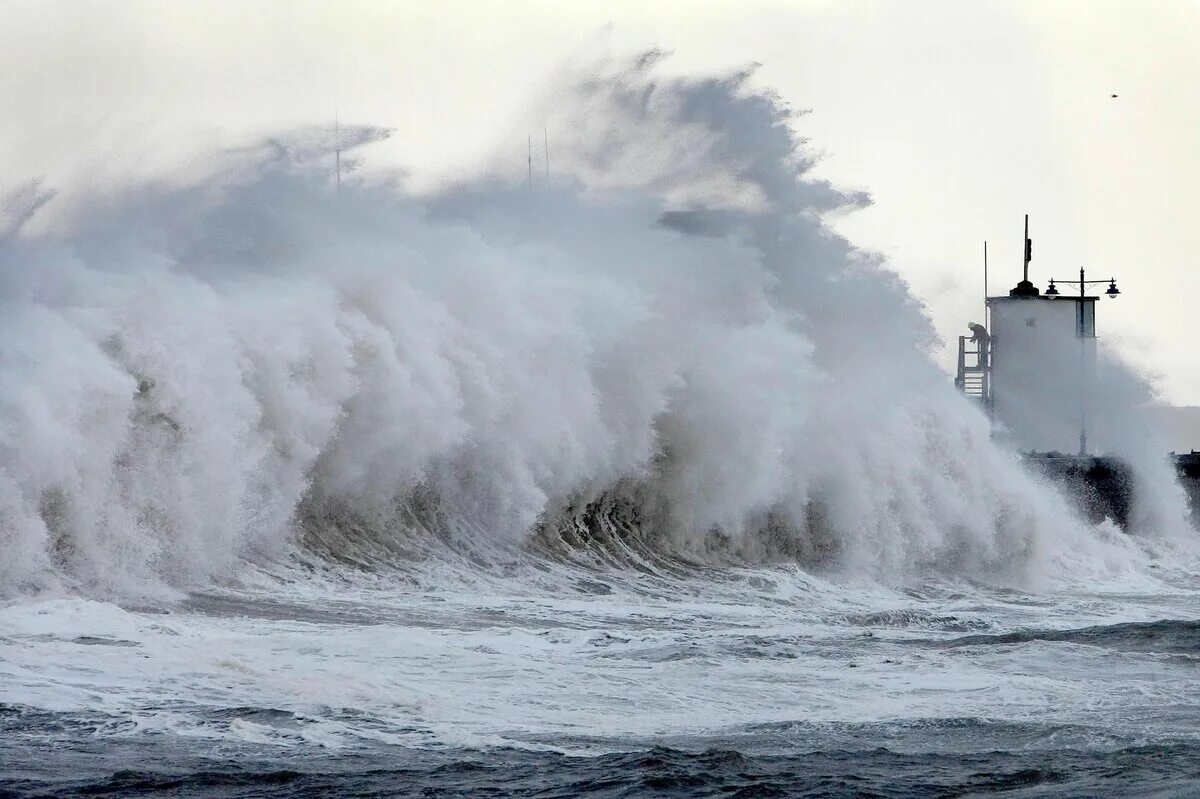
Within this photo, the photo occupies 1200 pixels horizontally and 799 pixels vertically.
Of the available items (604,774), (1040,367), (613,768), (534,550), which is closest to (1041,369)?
(1040,367)

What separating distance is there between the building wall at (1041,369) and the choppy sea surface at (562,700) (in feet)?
71.9

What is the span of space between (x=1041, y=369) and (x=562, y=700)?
94.4 ft

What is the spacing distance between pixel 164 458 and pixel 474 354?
4.99 meters

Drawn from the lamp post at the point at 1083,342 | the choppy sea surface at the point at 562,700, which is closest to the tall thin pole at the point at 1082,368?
the lamp post at the point at 1083,342

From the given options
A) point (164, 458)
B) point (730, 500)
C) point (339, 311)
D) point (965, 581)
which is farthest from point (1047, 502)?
point (164, 458)

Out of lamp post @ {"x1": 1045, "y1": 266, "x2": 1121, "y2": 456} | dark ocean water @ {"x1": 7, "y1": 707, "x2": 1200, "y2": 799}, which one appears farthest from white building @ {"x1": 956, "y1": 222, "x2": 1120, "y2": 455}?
dark ocean water @ {"x1": 7, "y1": 707, "x2": 1200, "y2": 799}

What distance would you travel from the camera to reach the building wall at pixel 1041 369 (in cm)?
3762

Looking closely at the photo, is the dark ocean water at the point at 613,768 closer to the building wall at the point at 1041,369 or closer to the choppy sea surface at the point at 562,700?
the choppy sea surface at the point at 562,700

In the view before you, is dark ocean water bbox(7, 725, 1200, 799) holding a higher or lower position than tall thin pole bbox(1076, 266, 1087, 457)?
lower

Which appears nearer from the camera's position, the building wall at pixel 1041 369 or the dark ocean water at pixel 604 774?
the dark ocean water at pixel 604 774

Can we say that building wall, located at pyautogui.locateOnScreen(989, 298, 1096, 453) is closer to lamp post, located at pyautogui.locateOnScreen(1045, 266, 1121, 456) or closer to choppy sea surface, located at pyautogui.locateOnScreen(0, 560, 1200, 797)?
lamp post, located at pyautogui.locateOnScreen(1045, 266, 1121, 456)

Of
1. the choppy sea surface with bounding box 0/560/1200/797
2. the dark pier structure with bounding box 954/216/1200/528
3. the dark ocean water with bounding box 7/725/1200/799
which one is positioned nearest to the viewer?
the dark ocean water with bounding box 7/725/1200/799

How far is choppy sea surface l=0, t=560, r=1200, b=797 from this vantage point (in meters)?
8.67

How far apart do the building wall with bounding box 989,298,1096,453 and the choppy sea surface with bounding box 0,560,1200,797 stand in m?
21.9
